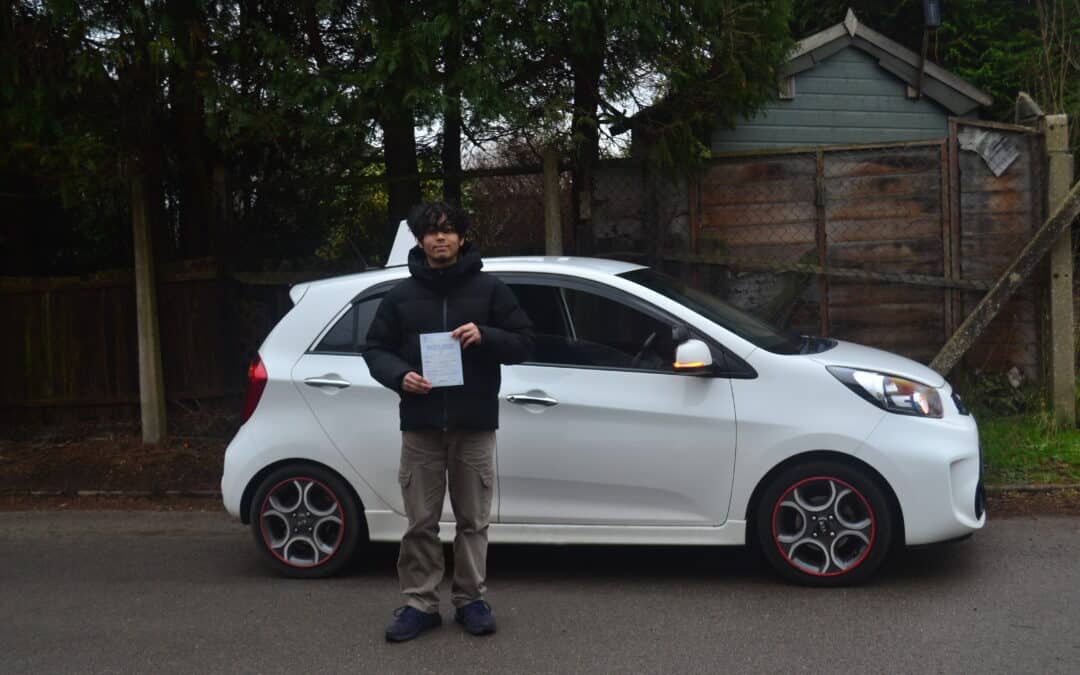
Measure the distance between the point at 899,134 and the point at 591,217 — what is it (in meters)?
7.47

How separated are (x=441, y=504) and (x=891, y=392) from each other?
2.27m

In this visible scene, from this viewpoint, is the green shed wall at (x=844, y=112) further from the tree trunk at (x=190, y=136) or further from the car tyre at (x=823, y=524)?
the car tyre at (x=823, y=524)

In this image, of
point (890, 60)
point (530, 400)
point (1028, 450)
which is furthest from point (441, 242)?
point (890, 60)

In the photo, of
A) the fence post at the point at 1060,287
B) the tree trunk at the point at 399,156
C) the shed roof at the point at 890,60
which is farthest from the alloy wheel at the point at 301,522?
the shed roof at the point at 890,60

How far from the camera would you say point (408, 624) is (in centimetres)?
527

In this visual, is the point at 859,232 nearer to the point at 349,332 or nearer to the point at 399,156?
the point at 399,156

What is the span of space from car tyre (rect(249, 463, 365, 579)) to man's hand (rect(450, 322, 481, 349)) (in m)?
1.59

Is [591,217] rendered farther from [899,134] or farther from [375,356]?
[899,134]

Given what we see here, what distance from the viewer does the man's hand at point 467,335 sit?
5020 millimetres

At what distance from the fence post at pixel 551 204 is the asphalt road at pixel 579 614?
299 centimetres

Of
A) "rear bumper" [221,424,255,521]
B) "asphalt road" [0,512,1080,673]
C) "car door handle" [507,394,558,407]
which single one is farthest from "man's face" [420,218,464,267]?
"rear bumper" [221,424,255,521]

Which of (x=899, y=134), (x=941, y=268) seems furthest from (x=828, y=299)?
(x=899, y=134)

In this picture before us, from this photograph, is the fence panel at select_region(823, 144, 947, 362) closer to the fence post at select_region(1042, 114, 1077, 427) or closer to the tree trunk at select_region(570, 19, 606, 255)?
the fence post at select_region(1042, 114, 1077, 427)

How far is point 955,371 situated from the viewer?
925 centimetres
